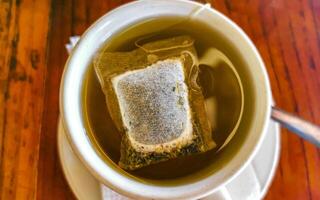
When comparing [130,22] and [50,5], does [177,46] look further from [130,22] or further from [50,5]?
[50,5]

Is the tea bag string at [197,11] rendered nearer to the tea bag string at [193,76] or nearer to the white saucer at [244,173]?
the tea bag string at [193,76]

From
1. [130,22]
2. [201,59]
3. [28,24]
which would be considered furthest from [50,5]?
[201,59]

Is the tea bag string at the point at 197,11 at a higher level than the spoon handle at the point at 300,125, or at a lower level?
higher

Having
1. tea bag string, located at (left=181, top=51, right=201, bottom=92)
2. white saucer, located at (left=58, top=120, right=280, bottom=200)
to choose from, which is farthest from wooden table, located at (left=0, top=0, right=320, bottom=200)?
tea bag string, located at (left=181, top=51, right=201, bottom=92)

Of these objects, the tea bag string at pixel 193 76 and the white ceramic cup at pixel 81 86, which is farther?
the tea bag string at pixel 193 76

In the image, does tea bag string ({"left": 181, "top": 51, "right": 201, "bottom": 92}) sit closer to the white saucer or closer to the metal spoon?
the metal spoon

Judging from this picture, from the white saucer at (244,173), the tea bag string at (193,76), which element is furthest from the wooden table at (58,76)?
the tea bag string at (193,76)
